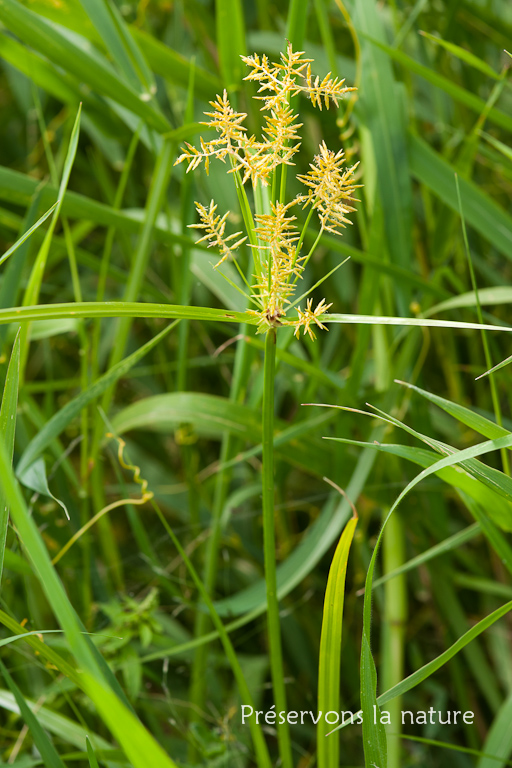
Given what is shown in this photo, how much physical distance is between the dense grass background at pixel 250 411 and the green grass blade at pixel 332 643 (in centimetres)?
2

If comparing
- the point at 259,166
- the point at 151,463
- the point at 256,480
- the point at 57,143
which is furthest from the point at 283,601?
the point at 57,143

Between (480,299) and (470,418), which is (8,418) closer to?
(470,418)

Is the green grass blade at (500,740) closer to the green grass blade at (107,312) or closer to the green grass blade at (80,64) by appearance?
the green grass blade at (107,312)

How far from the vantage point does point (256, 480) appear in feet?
2.92

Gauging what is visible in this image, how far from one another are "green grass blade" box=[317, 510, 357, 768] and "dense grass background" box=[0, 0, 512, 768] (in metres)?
0.02

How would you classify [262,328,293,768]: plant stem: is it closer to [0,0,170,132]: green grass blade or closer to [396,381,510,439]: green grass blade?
[396,381,510,439]: green grass blade

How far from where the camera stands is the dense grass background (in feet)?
2.11

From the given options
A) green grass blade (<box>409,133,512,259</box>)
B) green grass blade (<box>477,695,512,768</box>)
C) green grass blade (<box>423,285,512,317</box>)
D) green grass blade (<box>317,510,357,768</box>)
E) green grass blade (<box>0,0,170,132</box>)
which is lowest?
green grass blade (<box>477,695,512,768</box>)

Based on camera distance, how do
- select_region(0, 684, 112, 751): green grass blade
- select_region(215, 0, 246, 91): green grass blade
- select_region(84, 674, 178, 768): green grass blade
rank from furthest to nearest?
select_region(215, 0, 246, 91): green grass blade, select_region(0, 684, 112, 751): green grass blade, select_region(84, 674, 178, 768): green grass blade

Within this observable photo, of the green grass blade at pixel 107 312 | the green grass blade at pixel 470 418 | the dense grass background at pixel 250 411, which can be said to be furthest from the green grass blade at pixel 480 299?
the green grass blade at pixel 107 312

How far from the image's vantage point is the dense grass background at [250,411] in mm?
642

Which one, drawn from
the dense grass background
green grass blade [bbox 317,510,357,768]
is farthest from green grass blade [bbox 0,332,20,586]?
green grass blade [bbox 317,510,357,768]

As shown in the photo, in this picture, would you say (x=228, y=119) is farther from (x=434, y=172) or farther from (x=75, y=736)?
(x=75, y=736)

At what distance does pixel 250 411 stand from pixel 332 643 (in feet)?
1.03
